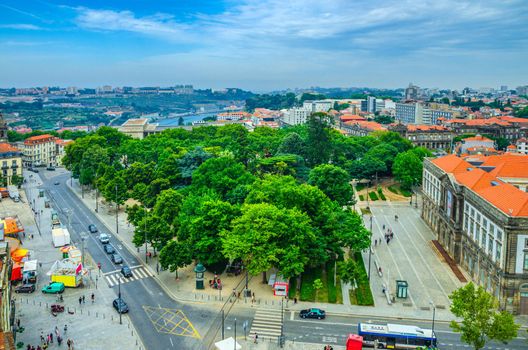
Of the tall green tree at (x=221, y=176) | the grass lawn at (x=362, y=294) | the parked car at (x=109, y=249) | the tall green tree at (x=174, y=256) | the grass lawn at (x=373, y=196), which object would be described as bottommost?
the grass lawn at (x=362, y=294)

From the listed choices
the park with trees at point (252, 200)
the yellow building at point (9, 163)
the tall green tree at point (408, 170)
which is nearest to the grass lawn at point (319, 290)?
the park with trees at point (252, 200)

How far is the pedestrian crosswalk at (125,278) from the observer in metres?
64.8

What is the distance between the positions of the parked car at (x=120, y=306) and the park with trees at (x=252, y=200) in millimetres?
7916

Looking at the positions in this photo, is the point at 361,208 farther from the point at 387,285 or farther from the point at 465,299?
the point at 465,299

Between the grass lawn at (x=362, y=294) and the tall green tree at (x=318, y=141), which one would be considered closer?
the grass lawn at (x=362, y=294)

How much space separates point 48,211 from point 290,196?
5996cm

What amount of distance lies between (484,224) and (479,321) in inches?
843

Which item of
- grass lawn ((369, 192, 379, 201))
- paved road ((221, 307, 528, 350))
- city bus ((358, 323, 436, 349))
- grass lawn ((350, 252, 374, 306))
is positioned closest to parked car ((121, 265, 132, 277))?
paved road ((221, 307, 528, 350))

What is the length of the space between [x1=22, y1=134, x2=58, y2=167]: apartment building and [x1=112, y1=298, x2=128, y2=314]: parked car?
408 ft

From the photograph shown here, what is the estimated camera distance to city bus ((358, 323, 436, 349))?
4741 cm

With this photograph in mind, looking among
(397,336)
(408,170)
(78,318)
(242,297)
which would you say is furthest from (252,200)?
(408,170)

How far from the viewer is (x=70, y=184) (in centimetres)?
13300

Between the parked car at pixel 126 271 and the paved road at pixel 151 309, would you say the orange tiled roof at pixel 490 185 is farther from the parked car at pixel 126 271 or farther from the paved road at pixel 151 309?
the parked car at pixel 126 271

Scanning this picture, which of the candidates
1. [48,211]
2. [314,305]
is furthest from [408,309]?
[48,211]
